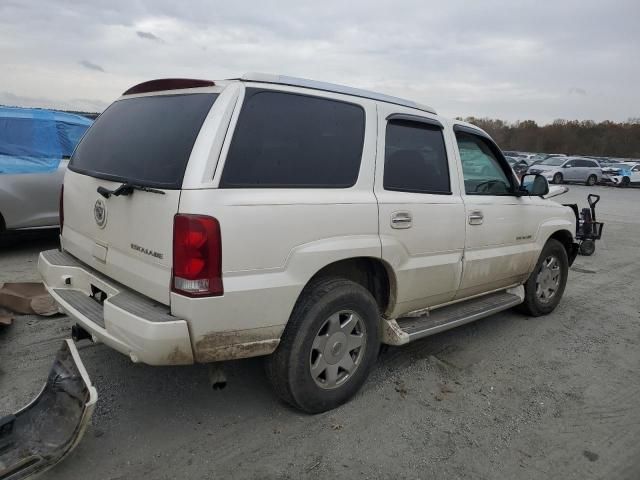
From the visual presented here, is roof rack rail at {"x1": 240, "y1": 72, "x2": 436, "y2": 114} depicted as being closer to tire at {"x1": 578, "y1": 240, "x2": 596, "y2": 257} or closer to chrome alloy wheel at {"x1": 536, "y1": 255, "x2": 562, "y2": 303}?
chrome alloy wheel at {"x1": 536, "y1": 255, "x2": 562, "y2": 303}

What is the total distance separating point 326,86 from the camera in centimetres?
307

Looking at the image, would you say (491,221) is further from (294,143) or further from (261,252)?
(261,252)

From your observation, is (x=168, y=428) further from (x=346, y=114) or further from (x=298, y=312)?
(x=346, y=114)

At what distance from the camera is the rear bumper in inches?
93.4

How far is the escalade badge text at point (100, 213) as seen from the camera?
9.48ft

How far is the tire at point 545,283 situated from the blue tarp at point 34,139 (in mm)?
5718

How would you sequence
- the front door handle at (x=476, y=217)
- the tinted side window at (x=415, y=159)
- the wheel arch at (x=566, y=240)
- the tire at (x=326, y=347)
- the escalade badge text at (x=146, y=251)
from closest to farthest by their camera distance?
the escalade badge text at (x=146, y=251) → the tire at (x=326, y=347) → the tinted side window at (x=415, y=159) → the front door handle at (x=476, y=217) → the wheel arch at (x=566, y=240)

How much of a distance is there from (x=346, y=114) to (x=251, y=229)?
108 cm

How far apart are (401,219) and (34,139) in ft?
17.7

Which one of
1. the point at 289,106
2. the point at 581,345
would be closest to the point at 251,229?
the point at 289,106

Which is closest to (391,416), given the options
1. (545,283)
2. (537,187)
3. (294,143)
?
(294,143)

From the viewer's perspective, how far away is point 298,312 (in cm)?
279

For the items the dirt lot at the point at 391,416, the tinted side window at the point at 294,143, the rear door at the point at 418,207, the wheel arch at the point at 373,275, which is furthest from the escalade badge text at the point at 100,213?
the rear door at the point at 418,207

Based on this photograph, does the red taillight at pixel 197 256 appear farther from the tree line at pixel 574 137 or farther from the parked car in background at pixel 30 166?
the tree line at pixel 574 137
